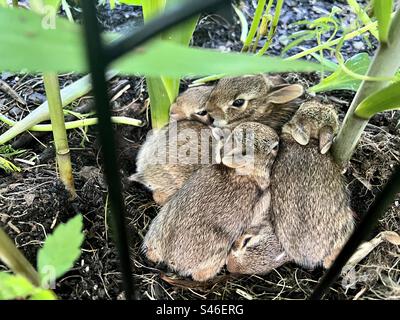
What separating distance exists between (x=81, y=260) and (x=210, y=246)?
0.93 ft

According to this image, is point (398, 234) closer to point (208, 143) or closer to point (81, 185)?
point (208, 143)

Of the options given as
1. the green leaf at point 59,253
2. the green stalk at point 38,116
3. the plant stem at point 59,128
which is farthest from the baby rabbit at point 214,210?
the green leaf at point 59,253

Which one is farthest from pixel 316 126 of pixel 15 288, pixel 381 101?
pixel 15 288

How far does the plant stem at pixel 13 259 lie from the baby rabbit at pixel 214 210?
430mm

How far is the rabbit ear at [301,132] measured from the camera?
1275mm

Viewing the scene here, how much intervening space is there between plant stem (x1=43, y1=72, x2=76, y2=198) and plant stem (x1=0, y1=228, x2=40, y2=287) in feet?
1.22

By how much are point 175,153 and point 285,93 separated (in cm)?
32

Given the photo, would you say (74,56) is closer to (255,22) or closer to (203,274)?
(203,274)

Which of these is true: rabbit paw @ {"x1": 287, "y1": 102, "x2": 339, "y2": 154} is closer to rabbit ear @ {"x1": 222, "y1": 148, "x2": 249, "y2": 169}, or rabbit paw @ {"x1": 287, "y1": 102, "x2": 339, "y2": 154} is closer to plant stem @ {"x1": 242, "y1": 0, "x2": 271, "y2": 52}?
rabbit ear @ {"x1": 222, "y1": 148, "x2": 249, "y2": 169}

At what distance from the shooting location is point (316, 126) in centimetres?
128

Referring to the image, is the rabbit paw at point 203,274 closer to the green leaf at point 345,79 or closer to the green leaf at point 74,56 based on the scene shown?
the green leaf at point 345,79

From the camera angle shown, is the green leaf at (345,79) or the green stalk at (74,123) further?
the green stalk at (74,123)

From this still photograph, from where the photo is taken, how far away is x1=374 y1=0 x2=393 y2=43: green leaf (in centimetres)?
91
